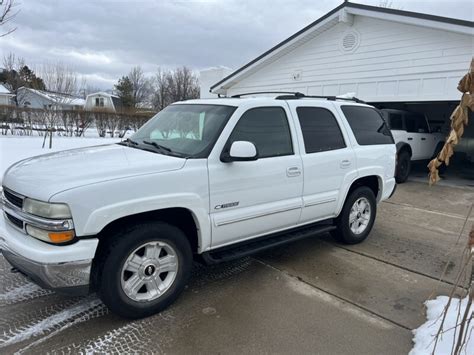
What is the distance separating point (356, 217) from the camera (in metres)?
4.93

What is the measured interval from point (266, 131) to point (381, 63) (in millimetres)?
8345

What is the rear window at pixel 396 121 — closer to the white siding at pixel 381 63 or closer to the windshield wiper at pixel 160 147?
the white siding at pixel 381 63

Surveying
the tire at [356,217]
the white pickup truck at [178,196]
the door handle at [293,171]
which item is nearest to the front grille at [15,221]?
the white pickup truck at [178,196]

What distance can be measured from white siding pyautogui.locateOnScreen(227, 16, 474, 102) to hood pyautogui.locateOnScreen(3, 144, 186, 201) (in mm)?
8716

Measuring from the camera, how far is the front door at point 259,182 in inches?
130

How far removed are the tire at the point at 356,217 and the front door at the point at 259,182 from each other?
1.00 m

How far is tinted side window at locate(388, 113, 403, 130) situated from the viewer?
1008cm

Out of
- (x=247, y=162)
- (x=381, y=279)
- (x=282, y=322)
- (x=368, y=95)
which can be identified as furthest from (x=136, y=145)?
(x=368, y=95)

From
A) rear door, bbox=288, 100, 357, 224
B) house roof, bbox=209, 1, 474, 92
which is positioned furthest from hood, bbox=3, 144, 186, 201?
house roof, bbox=209, 1, 474, 92

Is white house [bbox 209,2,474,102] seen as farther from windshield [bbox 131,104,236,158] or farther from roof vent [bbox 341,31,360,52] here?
windshield [bbox 131,104,236,158]

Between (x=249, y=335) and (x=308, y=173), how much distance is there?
74.8 inches

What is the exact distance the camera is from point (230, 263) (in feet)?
13.9

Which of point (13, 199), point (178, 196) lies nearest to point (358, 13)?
point (178, 196)

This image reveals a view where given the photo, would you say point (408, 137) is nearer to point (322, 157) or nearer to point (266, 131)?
point (322, 157)
